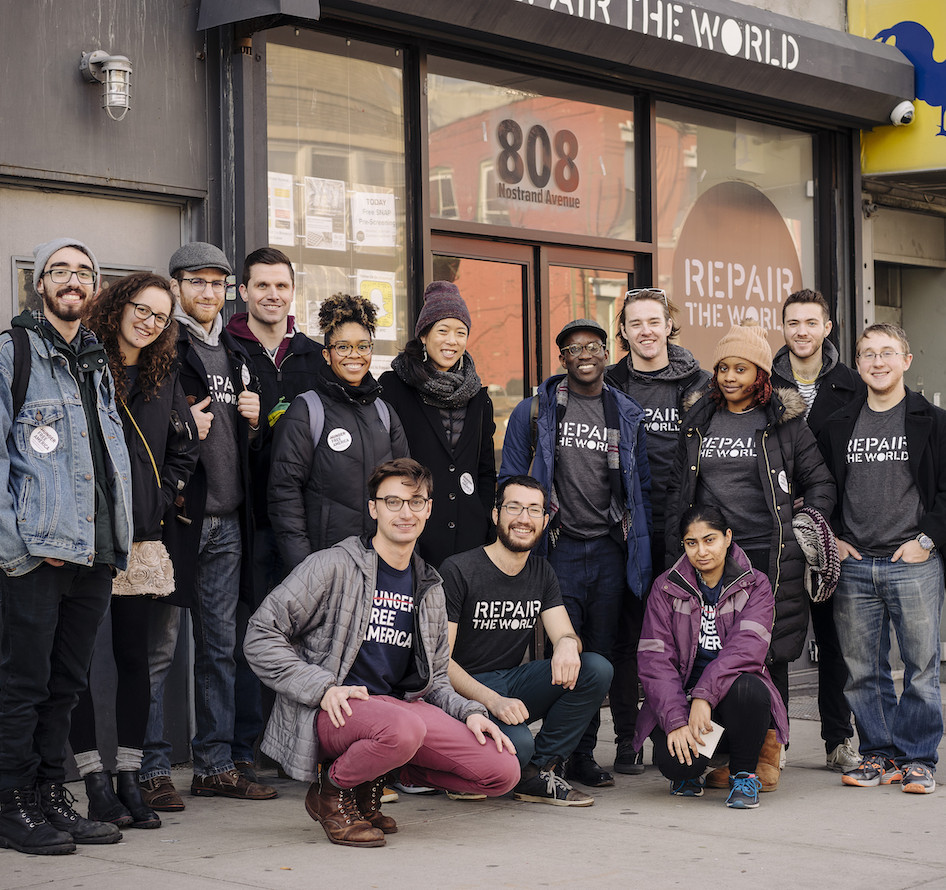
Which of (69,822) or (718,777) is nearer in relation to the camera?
(69,822)

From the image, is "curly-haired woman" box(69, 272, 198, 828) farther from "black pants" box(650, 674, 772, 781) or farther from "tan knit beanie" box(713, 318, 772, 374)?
"tan knit beanie" box(713, 318, 772, 374)

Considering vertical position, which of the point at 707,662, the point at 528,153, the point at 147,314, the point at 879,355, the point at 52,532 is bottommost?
the point at 707,662

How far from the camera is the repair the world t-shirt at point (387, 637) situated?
5.02 meters

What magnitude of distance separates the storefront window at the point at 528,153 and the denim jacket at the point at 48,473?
10.8ft

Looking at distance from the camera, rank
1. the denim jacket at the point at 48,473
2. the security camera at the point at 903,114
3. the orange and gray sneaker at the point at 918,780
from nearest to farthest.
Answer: the denim jacket at the point at 48,473 → the orange and gray sneaker at the point at 918,780 → the security camera at the point at 903,114

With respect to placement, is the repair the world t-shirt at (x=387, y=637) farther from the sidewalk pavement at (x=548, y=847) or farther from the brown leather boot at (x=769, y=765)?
the brown leather boot at (x=769, y=765)

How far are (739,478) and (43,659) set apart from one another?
2.95 meters

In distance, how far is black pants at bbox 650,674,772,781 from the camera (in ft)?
18.4

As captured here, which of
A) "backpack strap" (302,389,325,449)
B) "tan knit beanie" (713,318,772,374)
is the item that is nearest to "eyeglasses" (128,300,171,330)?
"backpack strap" (302,389,325,449)

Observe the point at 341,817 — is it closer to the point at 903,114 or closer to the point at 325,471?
the point at 325,471

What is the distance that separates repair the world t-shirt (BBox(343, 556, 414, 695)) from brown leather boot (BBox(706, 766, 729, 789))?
5.20ft

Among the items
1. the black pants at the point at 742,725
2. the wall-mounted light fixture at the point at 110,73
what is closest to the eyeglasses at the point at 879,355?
the black pants at the point at 742,725

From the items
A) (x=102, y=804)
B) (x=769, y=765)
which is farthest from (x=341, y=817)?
(x=769, y=765)

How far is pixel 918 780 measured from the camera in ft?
19.0
